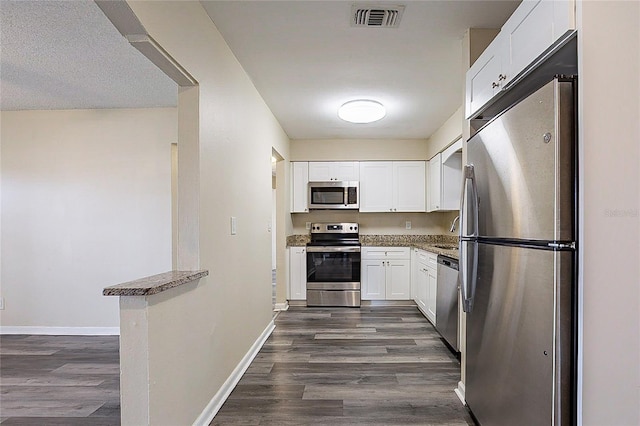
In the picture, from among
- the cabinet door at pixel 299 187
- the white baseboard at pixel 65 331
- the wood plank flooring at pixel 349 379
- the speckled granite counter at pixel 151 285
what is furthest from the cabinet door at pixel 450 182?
the white baseboard at pixel 65 331

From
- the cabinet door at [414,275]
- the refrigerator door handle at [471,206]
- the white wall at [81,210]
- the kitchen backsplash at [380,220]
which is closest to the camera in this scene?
the refrigerator door handle at [471,206]

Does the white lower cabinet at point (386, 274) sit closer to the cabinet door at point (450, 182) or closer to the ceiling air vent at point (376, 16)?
the cabinet door at point (450, 182)

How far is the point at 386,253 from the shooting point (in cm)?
513

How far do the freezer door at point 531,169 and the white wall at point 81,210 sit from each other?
10.6ft

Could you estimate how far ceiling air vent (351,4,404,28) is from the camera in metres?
2.08

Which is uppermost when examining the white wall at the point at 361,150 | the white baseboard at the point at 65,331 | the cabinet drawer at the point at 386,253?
the white wall at the point at 361,150

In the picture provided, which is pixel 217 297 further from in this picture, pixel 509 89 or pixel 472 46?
pixel 472 46

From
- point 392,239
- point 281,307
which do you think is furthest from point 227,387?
point 392,239

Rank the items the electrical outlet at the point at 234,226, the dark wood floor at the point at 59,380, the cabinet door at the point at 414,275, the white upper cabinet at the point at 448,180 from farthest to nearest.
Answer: the cabinet door at the point at 414,275
the white upper cabinet at the point at 448,180
the electrical outlet at the point at 234,226
the dark wood floor at the point at 59,380

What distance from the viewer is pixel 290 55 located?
2.70 meters

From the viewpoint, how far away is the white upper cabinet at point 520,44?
52.4 inches

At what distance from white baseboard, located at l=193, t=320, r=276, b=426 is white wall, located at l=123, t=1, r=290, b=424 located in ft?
0.14

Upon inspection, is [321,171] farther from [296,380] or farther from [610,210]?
[610,210]

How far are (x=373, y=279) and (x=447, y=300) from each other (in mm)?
1844
